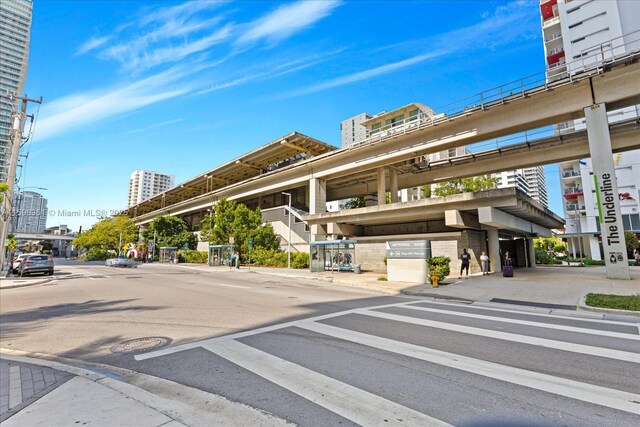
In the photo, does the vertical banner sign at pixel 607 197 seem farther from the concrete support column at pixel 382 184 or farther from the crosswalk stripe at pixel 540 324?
the concrete support column at pixel 382 184

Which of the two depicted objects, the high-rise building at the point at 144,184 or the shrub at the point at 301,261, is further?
the high-rise building at the point at 144,184

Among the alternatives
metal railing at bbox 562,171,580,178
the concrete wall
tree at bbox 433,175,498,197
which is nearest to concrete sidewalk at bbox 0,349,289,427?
the concrete wall

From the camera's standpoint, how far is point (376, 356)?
4.96 meters

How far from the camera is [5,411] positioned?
10.9 ft

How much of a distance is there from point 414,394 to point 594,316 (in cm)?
773

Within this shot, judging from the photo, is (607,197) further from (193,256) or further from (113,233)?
(113,233)

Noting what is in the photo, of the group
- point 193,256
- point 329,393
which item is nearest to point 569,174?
point 193,256

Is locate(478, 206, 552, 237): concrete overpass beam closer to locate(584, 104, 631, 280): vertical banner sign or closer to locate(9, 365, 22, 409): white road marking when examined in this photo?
locate(584, 104, 631, 280): vertical banner sign

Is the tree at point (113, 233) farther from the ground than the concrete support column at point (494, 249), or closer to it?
farther from the ground

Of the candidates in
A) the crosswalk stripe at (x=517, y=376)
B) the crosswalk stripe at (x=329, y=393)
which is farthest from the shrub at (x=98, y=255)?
the crosswalk stripe at (x=517, y=376)

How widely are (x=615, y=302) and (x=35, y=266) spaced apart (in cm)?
3356

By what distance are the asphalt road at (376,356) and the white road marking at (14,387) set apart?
30.8 inches

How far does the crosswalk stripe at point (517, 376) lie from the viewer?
11.4ft

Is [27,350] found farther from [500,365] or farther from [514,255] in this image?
[514,255]
